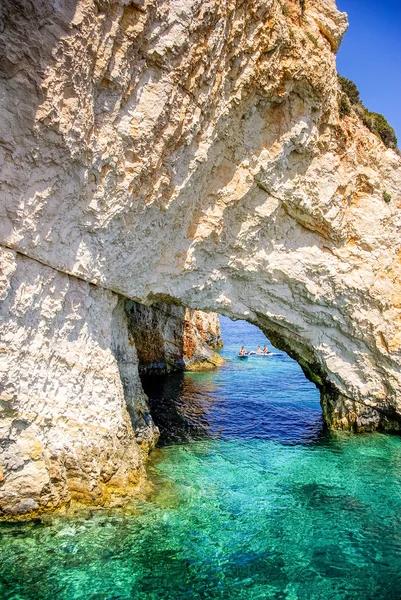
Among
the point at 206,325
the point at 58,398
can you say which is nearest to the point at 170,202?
the point at 58,398

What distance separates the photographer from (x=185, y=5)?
10672mm

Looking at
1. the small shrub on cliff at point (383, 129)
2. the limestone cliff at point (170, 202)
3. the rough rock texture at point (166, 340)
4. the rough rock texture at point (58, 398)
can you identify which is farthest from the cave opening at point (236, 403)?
the small shrub on cliff at point (383, 129)

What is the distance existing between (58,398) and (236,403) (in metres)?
13.8

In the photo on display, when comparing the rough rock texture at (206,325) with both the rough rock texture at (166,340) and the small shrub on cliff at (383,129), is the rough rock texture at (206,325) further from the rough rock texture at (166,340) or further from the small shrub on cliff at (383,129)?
the small shrub on cliff at (383,129)

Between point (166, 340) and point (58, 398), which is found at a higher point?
point (166, 340)

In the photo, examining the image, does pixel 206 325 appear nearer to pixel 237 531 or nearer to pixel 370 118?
pixel 370 118

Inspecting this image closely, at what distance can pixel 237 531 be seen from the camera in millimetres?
10938

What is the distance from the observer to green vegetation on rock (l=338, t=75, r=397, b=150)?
18031mm

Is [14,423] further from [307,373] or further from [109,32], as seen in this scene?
[307,373]

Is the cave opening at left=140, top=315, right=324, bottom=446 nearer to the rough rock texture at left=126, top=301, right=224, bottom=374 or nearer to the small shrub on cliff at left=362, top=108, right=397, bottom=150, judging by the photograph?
the rough rock texture at left=126, top=301, right=224, bottom=374

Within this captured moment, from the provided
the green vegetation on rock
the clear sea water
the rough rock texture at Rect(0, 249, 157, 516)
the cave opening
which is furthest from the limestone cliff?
the cave opening

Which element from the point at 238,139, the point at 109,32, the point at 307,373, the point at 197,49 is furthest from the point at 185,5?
the point at 307,373

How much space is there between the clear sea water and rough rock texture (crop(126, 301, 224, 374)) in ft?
39.3

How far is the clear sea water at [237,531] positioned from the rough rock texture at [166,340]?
1197cm
